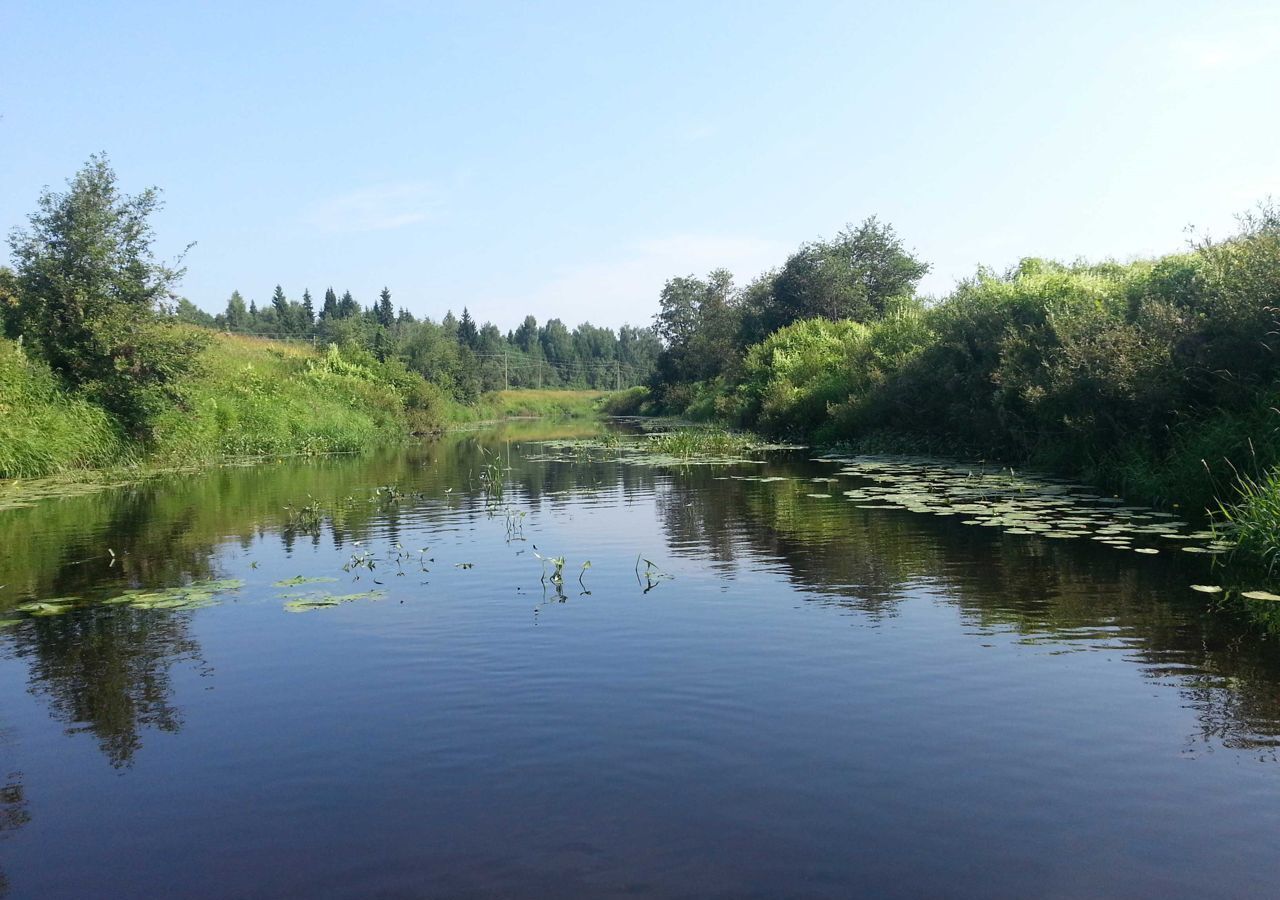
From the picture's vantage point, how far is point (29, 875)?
4895 millimetres

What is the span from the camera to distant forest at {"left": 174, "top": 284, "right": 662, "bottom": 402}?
7862cm

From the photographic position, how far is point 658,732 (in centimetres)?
659

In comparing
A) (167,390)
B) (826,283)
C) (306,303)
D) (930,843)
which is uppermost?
(306,303)

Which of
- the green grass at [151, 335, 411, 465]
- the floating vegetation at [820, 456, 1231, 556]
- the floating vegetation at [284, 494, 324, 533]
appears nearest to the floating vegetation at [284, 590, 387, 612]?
the floating vegetation at [284, 494, 324, 533]

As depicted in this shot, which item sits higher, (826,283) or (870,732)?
(826,283)

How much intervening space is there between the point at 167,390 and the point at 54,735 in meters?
25.9

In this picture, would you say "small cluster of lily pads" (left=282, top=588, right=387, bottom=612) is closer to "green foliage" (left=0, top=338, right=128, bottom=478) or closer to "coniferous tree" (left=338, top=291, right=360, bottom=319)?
"green foliage" (left=0, top=338, right=128, bottom=478)

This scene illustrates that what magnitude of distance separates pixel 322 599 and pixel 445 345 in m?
72.6

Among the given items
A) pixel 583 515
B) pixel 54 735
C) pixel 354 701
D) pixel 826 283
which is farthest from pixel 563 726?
pixel 826 283

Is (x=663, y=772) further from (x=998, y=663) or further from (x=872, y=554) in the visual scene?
(x=872, y=554)

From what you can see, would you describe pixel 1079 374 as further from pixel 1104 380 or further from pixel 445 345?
pixel 445 345

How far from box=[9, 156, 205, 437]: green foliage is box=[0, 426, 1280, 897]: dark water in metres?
17.9

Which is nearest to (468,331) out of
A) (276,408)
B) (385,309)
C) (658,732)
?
(385,309)

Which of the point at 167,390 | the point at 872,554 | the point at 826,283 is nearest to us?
the point at 872,554
